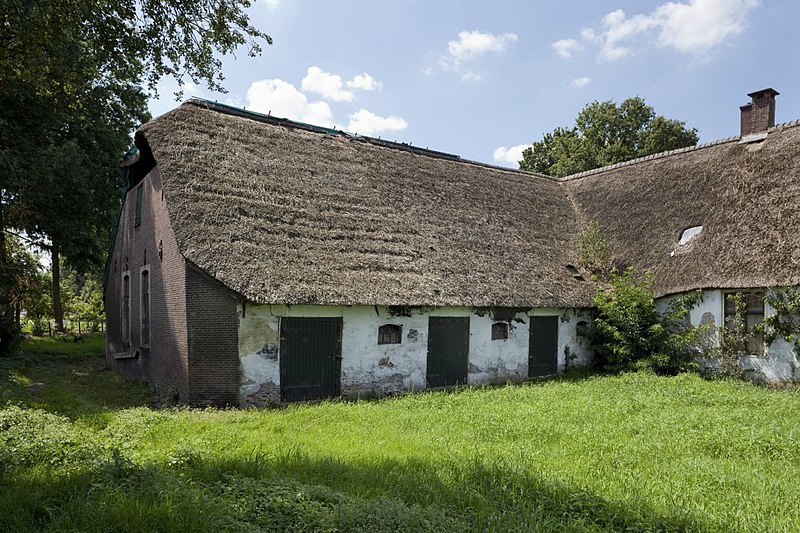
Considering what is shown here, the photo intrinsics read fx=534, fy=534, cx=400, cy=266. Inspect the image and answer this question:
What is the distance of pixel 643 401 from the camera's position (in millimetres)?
10430

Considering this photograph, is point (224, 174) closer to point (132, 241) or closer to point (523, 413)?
point (132, 241)

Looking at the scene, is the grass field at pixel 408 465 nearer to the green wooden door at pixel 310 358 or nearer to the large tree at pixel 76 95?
the green wooden door at pixel 310 358

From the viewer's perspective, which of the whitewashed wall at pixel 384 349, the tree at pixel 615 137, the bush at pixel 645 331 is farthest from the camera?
the tree at pixel 615 137

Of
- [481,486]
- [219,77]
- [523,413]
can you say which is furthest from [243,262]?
[481,486]

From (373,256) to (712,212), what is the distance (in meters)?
9.98

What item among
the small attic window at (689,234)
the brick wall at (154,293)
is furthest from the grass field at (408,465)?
the small attic window at (689,234)

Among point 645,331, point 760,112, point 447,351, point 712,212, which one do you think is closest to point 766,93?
point 760,112

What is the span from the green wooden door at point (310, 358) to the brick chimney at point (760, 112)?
1478 cm

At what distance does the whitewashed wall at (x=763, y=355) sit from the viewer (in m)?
12.5

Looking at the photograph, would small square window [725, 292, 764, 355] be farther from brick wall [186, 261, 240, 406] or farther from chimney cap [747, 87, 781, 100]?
brick wall [186, 261, 240, 406]

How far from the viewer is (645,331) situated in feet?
46.9

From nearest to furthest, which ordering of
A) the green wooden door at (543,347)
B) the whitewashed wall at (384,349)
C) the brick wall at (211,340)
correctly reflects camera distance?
the brick wall at (211,340)
the whitewashed wall at (384,349)
the green wooden door at (543,347)

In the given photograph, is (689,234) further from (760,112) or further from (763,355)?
(760,112)

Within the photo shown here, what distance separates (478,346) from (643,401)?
4070 mm
